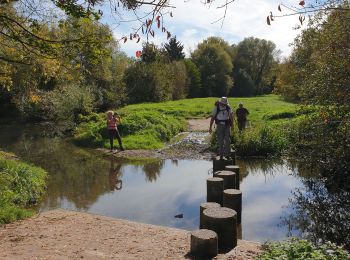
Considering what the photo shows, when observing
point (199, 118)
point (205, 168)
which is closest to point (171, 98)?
point (199, 118)

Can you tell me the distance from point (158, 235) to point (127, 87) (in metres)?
37.2

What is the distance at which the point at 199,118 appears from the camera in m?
32.5

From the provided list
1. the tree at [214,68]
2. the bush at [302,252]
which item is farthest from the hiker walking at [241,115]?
the tree at [214,68]

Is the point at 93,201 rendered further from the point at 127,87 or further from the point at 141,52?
the point at 127,87

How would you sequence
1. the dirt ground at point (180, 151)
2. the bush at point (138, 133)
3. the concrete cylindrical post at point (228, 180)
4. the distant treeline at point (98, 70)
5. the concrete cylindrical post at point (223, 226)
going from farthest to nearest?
the bush at point (138, 133), the dirt ground at point (180, 151), the concrete cylindrical post at point (228, 180), the distant treeline at point (98, 70), the concrete cylindrical post at point (223, 226)

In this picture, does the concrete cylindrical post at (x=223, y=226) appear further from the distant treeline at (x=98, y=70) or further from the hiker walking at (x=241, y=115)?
the hiker walking at (x=241, y=115)

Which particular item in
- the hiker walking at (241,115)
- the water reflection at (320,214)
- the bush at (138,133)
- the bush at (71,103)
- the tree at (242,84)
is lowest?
the water reflection at (320,214)

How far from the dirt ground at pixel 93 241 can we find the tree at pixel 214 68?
54681mm

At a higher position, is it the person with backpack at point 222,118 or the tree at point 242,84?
the tree at point 242,84

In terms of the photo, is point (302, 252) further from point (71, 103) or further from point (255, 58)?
point (255, 58)

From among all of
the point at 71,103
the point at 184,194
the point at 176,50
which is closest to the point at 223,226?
the point at 184,194

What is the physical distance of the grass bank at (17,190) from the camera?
28.3 ft

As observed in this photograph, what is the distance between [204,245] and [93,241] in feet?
6.80

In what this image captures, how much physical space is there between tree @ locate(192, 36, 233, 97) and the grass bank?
5158 cm
